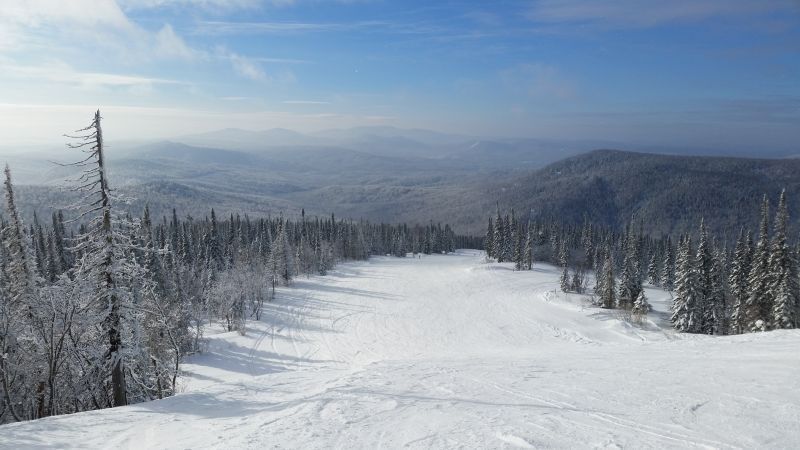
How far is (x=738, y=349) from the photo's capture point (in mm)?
18078

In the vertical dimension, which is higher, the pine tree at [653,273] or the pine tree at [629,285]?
the pine tree at [629,285]

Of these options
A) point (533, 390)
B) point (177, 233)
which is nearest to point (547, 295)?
point (533, 390)

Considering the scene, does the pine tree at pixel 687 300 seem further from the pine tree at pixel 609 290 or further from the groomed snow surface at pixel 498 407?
the groomed snow surface at pixel 498 407

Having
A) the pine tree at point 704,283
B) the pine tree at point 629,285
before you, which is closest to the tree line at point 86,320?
the pine tree at point 704,283

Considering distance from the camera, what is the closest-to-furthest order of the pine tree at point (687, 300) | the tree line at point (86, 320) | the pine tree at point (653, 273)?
1. the tree line at point (86, 320)
2. the pine tree at point (687, 300)
3. the pine tree at point (653, 273)

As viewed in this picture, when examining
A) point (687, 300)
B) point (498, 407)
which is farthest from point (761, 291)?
point (498, 407)

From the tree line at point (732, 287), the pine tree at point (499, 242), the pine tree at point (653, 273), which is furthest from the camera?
the pine tree at point (499, 242)

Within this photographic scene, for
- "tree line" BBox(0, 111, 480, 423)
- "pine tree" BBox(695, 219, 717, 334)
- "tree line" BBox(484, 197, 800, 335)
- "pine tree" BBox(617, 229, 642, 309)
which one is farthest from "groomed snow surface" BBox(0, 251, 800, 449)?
"pine tree" BBox(617, 229, 642, 309)

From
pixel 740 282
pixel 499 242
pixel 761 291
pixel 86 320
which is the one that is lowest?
pixel 499 242

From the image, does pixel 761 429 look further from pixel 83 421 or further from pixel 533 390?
pixel 83 421

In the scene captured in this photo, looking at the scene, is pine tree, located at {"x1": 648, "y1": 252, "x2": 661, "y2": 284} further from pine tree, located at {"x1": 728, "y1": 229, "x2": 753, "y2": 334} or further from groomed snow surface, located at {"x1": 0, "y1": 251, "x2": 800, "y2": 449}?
groomed snow surface, located at {"x1": 0, "y1": 251, "x2": 800, "y2": 449}

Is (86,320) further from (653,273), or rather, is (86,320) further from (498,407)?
(653,273)

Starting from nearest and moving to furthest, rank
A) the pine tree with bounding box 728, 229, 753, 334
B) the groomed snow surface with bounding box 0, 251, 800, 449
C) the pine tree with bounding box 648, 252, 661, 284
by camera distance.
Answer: the groomed snow surface with bounding box 0, 251, 800, 449 < the pine tree with bounding box 728, 229, 753, 334 < the pine tree with bounding box 648, 252, 661, 284

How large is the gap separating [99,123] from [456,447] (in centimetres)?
1599
